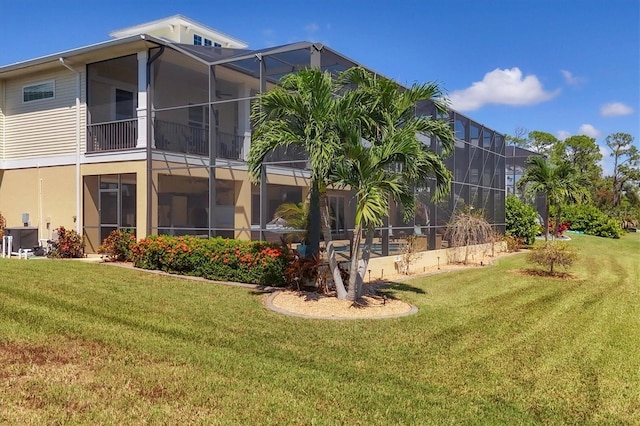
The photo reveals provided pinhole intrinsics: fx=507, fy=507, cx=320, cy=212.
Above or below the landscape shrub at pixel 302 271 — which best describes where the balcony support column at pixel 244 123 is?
above

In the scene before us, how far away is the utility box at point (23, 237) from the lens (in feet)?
50.3

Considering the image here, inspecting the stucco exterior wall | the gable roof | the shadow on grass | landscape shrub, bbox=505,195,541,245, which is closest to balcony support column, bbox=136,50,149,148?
the stucco exterior wall

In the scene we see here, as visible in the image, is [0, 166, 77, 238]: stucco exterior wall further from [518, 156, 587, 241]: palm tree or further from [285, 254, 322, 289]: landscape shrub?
[518, 156, 587, 241]: palm tree

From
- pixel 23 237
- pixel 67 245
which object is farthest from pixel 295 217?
pixel 23 237

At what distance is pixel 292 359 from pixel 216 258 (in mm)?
5742

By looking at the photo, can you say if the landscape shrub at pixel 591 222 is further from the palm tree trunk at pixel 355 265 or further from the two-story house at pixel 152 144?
the palm tree trunk at pixel 355 265

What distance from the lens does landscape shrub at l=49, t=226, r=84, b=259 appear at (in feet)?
47.7

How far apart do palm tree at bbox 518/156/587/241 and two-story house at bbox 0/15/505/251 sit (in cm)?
743

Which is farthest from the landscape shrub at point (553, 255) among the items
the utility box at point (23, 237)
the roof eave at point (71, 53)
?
the utility box at point (23, 237)

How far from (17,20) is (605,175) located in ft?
201

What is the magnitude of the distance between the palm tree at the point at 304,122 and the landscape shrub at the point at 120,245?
6.58 metres

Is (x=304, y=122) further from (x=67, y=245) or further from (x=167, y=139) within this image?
(x=67, y=245)

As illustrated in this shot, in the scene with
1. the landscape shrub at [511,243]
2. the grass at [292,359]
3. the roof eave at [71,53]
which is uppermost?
the roof eave at [71,53]

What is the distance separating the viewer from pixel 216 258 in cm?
1127
